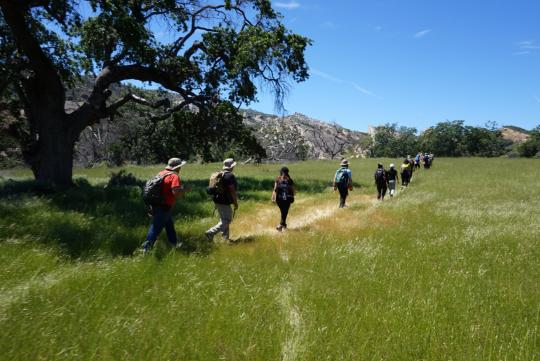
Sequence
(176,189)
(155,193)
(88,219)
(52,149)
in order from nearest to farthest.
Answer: (176,189), (155,193), (88,219), (52,149)

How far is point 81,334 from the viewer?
10.6ft

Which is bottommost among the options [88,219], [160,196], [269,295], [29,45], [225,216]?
[88,219]

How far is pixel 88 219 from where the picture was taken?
892cm

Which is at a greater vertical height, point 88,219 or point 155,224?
point 155,224

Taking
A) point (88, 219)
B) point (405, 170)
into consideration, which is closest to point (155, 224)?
point (88, 219)

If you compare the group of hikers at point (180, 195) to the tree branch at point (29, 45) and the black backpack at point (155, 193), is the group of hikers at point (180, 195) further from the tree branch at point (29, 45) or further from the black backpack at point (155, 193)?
the tree branch at point (29, 45)

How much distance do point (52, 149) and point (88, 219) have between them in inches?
314

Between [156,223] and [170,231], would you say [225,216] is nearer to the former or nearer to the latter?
[170,231]

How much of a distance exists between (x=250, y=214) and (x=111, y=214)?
510 cm

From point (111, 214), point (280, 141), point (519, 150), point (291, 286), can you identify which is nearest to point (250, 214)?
point (111, 214)

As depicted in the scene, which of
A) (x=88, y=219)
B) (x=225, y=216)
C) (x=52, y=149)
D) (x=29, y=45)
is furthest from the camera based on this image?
(x=52, y=149)

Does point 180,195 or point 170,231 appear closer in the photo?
point 180,195

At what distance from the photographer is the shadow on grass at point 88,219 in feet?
22.3

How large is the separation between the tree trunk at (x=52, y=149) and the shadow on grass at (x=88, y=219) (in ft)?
5.43
